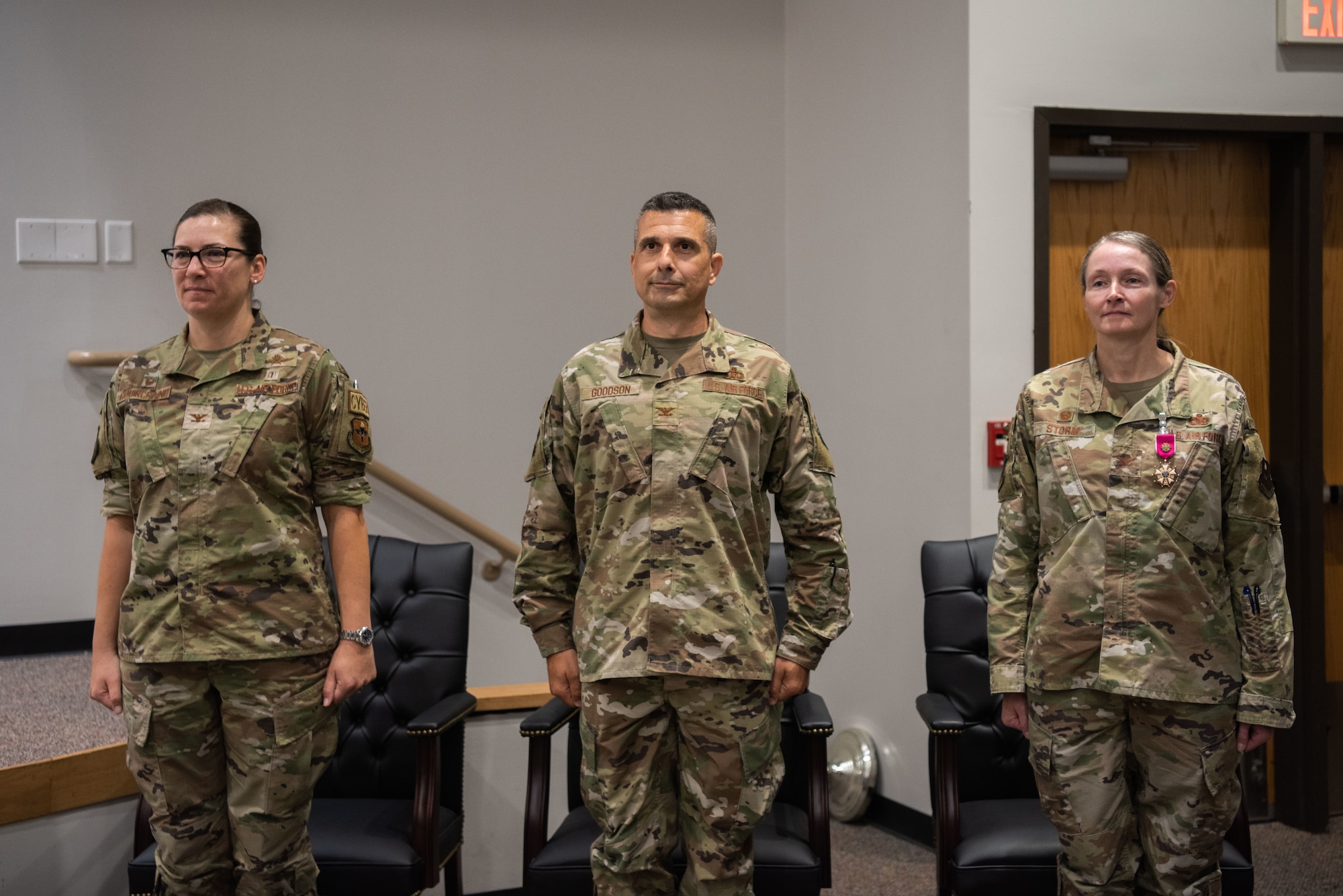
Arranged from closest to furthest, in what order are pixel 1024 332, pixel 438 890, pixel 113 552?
1. pixel 113 552
2. pixel 438 890
3. pixel 1024 332

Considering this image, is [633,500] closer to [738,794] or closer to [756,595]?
[756,595]

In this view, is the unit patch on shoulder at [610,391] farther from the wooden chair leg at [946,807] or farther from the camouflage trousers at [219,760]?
the wooden chair leg at [946,807]

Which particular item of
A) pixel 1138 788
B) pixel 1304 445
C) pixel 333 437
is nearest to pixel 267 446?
pixel 333 437

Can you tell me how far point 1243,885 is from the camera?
2.04 meters

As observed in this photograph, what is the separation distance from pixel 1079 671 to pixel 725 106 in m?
2.47

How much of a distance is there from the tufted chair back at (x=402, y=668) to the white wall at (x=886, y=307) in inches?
54.7

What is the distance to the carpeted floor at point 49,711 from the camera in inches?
95.7

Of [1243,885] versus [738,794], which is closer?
[738,794]

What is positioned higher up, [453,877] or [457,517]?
[457,517]

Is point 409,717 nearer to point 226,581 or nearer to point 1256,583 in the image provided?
point 226,581

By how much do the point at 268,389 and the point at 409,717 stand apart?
907 mm

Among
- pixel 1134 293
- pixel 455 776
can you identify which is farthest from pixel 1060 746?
pixel 455 776

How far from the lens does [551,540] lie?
1.96 metres

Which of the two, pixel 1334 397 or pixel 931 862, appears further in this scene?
pixel 1334 397
